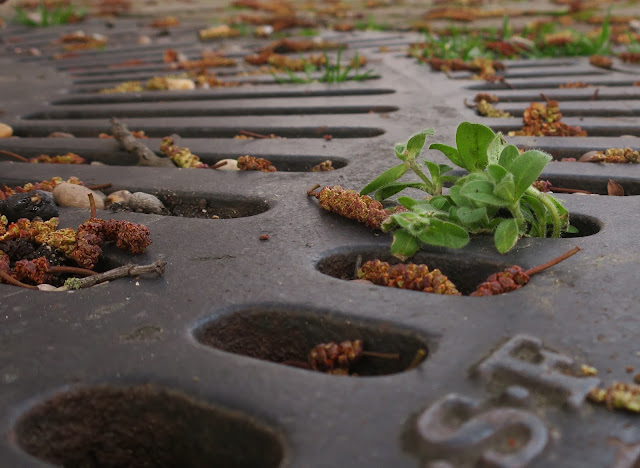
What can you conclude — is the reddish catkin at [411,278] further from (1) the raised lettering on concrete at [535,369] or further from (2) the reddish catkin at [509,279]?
(1) the raised lettering on concrete at [535,369]

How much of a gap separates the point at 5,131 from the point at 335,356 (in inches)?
77.3

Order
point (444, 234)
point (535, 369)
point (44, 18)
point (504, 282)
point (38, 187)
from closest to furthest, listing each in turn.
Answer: point (535, 369) < point (504, 282) < point (444, 234) < point (38, 187) < point (44, 18)

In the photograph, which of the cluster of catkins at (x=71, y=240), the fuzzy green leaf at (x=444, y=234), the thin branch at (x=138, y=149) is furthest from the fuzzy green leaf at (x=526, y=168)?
the thin branch at (x=138, y=149)

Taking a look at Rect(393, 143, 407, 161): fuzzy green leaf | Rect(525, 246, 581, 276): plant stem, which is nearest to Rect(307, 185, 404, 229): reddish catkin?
Rect(393, 143, 407, 161): fuzzy green leaf

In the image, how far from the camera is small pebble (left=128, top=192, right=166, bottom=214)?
1732mm

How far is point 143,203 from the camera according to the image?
5.68ft

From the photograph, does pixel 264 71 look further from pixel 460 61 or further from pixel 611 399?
pixel 611 399

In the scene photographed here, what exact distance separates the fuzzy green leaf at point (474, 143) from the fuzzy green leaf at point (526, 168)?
133 millimetres

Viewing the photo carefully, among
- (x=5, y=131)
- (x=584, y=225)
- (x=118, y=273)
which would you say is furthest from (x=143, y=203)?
(x=5, y=131)

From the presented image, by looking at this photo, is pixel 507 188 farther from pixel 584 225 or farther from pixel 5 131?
pixel 5 131

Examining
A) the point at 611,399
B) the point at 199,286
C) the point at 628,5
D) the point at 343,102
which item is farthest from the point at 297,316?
the point at 628,5

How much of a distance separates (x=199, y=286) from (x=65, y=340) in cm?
25

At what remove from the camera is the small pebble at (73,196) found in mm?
1742

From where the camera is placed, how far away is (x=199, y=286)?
128 centimetres
